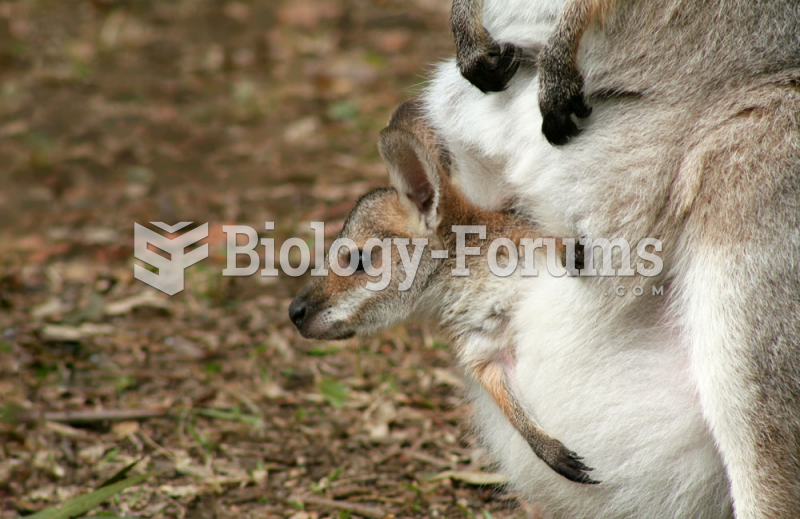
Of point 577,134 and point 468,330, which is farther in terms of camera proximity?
point 468,330

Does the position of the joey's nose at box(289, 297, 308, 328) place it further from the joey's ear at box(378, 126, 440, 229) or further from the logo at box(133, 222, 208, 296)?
the logo at box(133, 222, 208, 296)

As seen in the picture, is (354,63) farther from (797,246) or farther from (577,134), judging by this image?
(797,246)

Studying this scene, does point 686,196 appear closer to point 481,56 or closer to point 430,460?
point 481,56

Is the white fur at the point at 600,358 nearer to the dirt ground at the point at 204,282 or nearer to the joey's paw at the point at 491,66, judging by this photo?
the joey's paw at the point at 491,66

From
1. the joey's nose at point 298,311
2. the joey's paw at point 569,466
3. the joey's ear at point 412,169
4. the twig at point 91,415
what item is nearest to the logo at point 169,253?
the twig at point 91,415

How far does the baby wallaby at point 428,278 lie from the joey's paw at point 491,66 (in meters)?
0.28

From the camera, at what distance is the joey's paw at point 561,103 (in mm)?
2582

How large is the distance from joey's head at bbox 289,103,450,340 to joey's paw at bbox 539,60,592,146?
0.51 metres

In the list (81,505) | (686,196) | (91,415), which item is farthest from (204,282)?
(686,196)

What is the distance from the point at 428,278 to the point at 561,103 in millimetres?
825

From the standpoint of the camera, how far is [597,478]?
2660 millimetres

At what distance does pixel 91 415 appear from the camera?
12.9 ft

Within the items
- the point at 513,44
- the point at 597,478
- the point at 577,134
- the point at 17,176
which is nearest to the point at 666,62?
the point at 577,134

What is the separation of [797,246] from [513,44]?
105 cm
